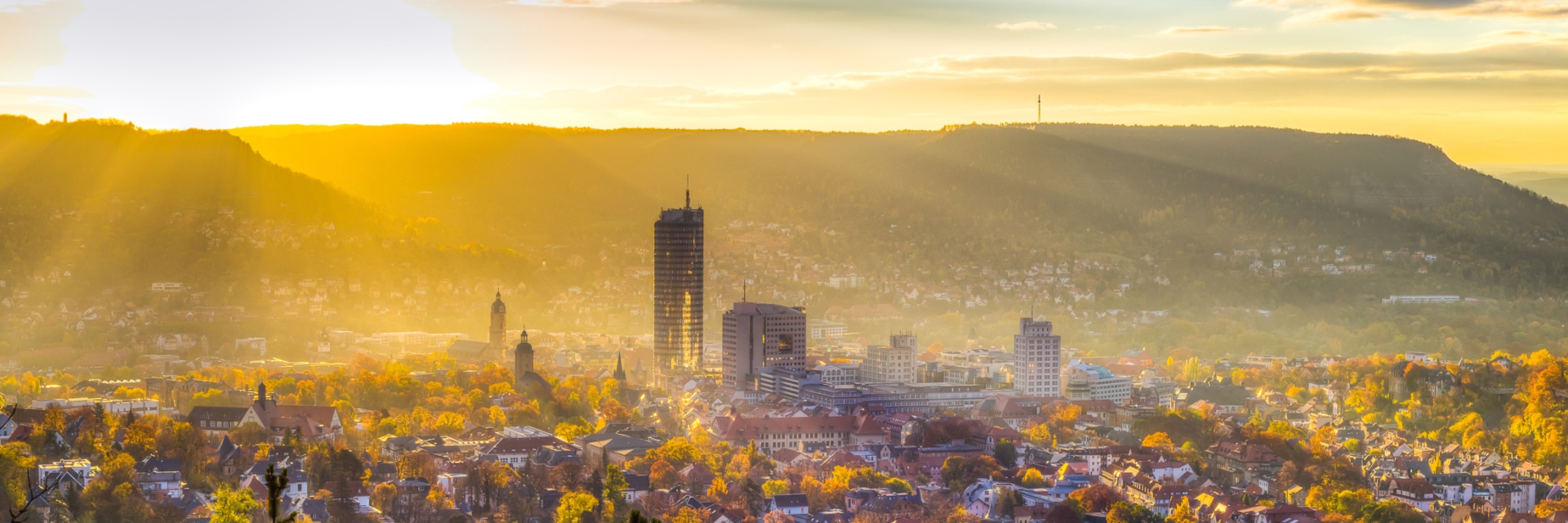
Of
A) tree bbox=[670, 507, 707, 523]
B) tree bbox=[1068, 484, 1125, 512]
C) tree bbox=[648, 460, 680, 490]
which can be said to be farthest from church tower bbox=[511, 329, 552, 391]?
tree bbox=[1068, 484, 1125, 512]

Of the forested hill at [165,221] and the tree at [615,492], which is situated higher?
the forested hill at [165,221]

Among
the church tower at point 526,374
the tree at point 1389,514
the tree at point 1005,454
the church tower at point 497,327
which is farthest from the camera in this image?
the church tower at point 497,327

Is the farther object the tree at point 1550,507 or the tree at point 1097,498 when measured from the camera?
the tree at point 1550,507

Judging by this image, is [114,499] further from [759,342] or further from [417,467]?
[759,342]

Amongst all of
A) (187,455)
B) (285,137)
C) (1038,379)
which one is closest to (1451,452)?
(1038,379)

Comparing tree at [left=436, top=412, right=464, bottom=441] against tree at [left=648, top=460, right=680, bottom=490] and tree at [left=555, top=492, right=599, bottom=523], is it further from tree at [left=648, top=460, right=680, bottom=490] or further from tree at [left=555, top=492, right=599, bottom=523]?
tree at [left=555, top=492, right=599, bottom=523]

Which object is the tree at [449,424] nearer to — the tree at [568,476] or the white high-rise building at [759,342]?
the tree at [568,476]

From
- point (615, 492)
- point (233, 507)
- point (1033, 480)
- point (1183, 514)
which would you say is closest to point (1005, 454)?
point (1033, 480)

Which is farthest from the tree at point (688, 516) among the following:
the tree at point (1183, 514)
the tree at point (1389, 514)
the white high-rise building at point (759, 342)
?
the white high-rise building at point (759, 342)
